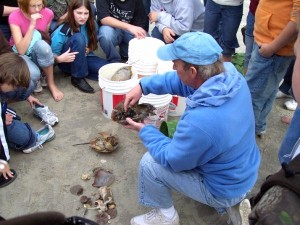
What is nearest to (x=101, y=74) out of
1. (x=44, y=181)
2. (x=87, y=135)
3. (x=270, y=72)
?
(x=87, y=135)

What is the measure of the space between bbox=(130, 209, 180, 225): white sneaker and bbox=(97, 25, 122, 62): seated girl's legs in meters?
1.99

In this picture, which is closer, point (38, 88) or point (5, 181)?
point (5, 181)

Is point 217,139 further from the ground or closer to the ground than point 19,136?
further from the ground

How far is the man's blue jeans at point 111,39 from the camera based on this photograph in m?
3.61

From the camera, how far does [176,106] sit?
3.14 metres

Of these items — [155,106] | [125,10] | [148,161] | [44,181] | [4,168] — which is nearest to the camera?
[148,161]

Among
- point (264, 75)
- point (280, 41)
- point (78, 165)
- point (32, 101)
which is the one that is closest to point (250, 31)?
point (264, 75)

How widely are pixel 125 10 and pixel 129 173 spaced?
1945mm

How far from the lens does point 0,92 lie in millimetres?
2500

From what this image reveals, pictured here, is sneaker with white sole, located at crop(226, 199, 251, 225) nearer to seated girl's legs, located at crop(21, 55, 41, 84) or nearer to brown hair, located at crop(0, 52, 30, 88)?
brown hair, located at crop(0, 52, 30, 88)

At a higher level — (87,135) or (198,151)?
(198,151)

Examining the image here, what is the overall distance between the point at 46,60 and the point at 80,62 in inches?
13.9

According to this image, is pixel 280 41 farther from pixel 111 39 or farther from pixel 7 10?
pixel 7 10

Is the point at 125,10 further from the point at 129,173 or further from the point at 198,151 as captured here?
the point at 198,151
